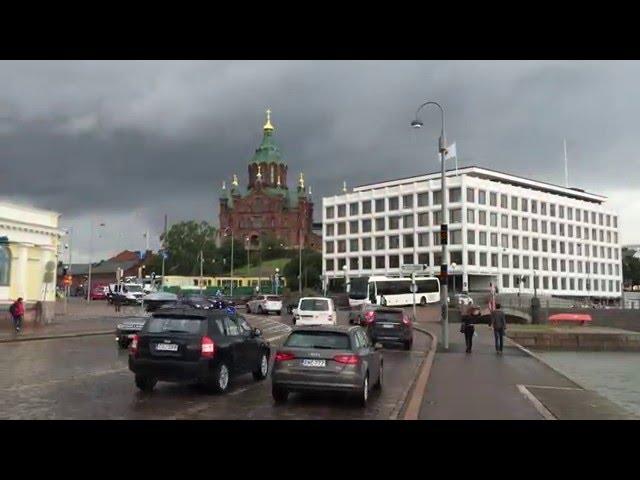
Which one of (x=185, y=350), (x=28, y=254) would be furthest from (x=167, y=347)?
(x=28, y=254)

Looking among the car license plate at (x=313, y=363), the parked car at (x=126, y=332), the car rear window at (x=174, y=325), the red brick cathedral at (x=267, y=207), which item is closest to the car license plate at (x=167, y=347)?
the car rear window at (x=174, y=325)

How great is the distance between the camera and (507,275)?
94625mm

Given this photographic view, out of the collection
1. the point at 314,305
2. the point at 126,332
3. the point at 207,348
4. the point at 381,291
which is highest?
the point at 381,291

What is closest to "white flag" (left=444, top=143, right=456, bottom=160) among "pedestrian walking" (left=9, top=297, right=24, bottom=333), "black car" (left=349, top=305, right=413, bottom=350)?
"black car" (left=349, top=305, right=413, bottom=350)

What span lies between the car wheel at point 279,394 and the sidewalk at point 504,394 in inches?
98.4

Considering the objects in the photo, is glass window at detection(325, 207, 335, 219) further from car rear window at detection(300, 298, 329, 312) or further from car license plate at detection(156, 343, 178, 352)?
car license plate at detection(156, 343, 178, 352)

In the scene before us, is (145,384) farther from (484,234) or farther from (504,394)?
(484,234)

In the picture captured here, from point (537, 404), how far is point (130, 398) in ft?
24.8

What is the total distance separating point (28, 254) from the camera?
115ft

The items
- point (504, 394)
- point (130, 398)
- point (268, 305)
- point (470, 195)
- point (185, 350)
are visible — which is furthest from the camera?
point (470, 195)

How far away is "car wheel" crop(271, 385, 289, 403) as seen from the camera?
12.5 m

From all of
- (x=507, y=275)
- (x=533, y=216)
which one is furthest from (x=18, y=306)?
(x=533, y=216)
